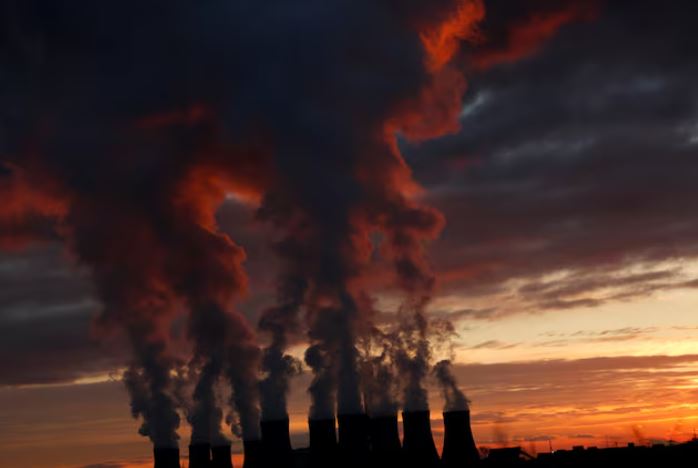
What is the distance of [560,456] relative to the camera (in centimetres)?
7944

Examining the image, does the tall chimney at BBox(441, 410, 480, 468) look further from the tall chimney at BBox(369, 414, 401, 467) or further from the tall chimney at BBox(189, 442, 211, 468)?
the tall chimney at BBox(189, 442, 211, 468)

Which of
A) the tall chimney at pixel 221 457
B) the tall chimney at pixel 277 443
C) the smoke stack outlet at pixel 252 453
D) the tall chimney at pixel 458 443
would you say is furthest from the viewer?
the tall chimney at pixel 221 457

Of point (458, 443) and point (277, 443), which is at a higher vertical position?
point (277, 443)

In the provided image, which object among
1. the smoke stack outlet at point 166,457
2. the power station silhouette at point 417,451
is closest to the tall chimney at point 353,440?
the power station silhouette at point 417,451

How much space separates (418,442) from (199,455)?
2791cm

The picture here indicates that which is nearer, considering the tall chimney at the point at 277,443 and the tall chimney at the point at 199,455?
the tall chimney at the point at 277,443

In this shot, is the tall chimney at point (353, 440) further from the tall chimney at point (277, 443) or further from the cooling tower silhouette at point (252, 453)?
the cooling tower silhouette at point (252, 453)

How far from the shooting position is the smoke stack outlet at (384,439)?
7750cm

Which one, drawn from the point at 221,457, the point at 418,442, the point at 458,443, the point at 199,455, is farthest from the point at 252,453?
the point at 458,443

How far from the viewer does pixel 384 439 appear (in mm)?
80125

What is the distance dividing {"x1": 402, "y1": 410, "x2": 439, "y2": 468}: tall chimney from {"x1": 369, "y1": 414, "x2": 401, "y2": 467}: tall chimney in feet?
3.24

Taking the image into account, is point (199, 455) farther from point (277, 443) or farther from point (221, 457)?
point (277, 443)

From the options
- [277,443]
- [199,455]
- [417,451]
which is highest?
[199,455]

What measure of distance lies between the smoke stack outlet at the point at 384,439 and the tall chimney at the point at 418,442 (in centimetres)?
104
